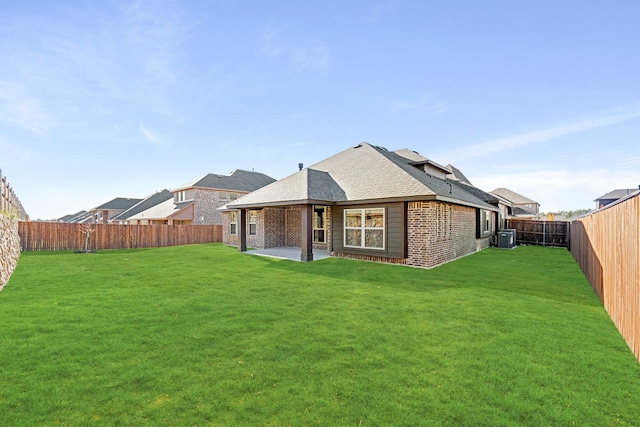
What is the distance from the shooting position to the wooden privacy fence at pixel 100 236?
55.1 feet

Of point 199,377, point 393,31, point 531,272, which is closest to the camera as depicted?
point 199,377

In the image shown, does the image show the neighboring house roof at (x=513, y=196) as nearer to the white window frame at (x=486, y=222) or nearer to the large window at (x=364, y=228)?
the white window frame at (x=486, y=222)

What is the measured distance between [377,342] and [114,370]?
336cm

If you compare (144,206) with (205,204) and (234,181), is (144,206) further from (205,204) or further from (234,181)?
(234,181)

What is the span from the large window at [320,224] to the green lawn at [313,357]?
838 cm

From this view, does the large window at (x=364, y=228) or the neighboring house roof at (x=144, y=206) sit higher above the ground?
the neighboring house roof at (x=144, y=206)

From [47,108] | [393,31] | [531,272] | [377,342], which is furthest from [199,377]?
[47,108]

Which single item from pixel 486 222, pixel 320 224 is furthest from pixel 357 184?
pixel 486 222

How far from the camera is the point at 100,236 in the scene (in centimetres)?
1841

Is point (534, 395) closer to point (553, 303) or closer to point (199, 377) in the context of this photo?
point (199, 377)

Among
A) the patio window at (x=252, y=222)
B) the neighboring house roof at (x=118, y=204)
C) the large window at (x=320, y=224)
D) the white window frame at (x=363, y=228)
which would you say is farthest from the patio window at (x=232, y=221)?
the neighboring house roof at (x=118, y=204)

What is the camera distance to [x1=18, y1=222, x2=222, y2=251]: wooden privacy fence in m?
16.8

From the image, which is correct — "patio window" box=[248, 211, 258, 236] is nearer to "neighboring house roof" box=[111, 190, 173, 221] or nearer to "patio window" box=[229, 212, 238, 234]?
"patio window" box=[229, 212, 238, 234]

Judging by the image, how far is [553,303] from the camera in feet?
20.0
